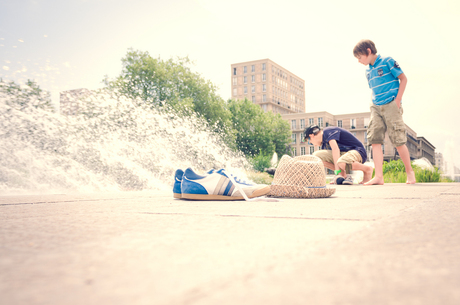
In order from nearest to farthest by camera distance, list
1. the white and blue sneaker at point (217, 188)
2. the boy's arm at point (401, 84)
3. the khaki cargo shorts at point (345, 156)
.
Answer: the white and blue sneaker at point (217, 188) → the boy's arm at point (401, 84) → the khaki cargo shorts at point (345, 156)

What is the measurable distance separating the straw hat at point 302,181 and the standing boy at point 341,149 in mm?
2817

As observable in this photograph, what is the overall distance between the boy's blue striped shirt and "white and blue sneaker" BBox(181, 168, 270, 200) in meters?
3.27

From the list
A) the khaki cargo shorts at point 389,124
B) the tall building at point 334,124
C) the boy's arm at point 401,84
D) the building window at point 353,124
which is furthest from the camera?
the building window at point 353,124

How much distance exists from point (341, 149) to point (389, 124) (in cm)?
107

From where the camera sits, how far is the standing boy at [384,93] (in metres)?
4.97

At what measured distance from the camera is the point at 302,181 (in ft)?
9.62

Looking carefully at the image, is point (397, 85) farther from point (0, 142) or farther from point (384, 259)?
point (0, 142)

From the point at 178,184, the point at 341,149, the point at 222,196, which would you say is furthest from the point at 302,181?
the point at 341,149

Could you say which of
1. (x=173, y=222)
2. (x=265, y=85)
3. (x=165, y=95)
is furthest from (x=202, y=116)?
(x=265, y=85)

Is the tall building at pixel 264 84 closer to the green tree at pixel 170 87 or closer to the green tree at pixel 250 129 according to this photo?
the green tree at pixel 250 129

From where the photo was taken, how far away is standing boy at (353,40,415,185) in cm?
497

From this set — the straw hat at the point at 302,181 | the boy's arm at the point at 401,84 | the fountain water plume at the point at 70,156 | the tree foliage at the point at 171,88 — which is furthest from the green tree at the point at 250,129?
the straw hat at the point at 302,181

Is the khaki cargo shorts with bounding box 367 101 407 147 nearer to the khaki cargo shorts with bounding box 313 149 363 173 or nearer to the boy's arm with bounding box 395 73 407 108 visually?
the boy's arm with bounding box 395 73 407 108

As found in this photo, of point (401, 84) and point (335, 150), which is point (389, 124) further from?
point (335, 150)
